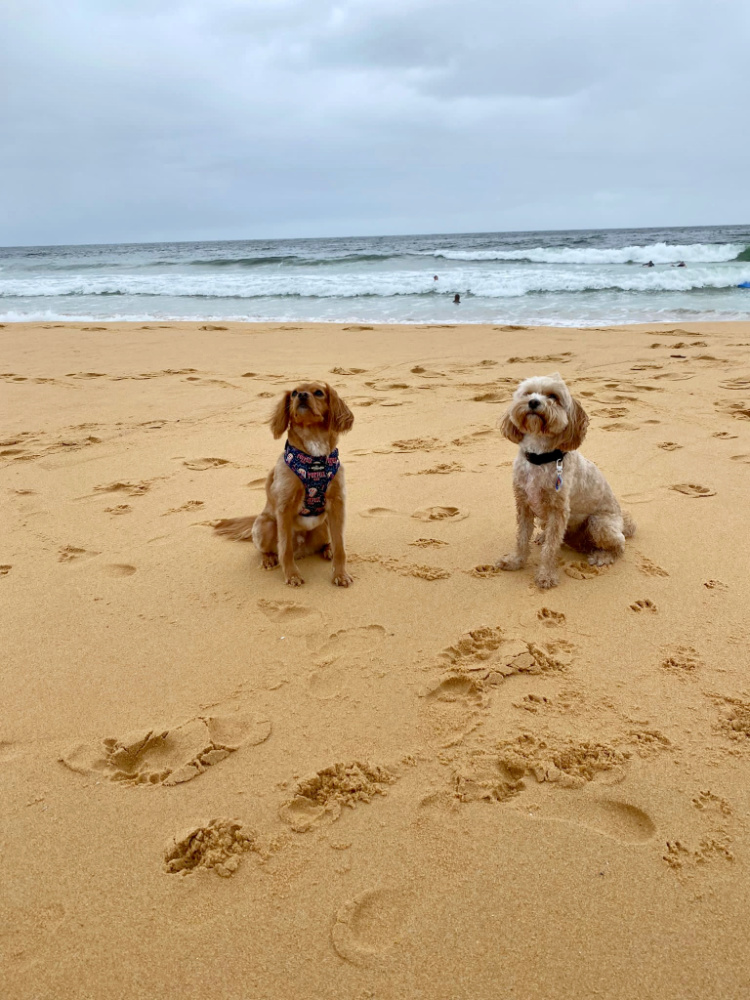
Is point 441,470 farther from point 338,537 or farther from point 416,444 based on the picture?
point 338,537

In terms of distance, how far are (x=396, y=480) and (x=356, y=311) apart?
36.7 ft

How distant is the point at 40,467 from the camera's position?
5547mm

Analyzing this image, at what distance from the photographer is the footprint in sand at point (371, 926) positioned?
Result: 1.78 meters

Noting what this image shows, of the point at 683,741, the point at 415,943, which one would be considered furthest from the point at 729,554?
the point at 415,943

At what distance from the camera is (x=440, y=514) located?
15.1 ft

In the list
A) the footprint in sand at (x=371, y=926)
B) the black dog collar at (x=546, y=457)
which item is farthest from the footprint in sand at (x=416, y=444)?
the footprint in sand at (x=371, y=926)

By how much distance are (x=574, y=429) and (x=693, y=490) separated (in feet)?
5.25

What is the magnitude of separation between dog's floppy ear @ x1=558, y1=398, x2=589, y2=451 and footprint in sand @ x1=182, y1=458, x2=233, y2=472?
3010mm

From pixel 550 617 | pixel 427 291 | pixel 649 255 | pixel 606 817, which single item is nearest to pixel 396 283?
pixel 427 291

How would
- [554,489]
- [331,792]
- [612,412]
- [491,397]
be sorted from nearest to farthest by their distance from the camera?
[331,792], [554,489], [612,412], [491,397]

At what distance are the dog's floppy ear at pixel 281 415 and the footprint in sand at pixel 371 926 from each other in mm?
2497

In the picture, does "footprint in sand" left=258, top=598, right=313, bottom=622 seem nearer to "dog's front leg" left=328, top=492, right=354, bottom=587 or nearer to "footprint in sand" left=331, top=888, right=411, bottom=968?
"dog's front leg" left=328, top=492, right=354, bottom=587

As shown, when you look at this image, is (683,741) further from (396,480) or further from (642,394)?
(642,394)

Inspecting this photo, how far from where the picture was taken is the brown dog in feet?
12.3
